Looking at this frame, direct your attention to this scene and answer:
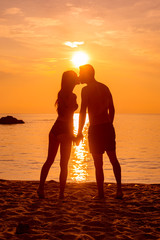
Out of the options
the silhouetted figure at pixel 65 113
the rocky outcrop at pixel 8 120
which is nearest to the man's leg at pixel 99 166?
the silhouetted figure at pixel 65 113

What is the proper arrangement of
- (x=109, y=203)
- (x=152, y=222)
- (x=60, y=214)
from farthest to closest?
(x=109, y=203), (x=60, y=214), (x=152, y=222)

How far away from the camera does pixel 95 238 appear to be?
163 inches

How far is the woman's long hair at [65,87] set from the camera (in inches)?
238

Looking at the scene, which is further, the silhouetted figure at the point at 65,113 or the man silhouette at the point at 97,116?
the man silhouette at the point at 97,116

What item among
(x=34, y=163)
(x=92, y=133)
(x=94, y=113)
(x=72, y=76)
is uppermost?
(x=72, y=76)

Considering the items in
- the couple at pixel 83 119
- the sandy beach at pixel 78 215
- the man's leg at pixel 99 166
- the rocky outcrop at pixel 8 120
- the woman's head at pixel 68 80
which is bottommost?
the sandy beach at pixel 78 215

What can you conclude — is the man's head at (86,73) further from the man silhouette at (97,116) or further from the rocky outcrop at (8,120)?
the rocky outcrop at (8,120)

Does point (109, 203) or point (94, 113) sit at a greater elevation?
point (94, 113)

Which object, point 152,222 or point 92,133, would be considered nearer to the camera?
point 152,222

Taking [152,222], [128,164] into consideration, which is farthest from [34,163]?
[152,222]

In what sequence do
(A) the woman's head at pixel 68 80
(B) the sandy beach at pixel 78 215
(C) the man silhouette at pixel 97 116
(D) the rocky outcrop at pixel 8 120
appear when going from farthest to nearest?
(D) the rocky outcrop at pixel 8 120 → (C) the man silhouette at pixel 97 116 → (A) the woman's head at pixel 68 80 → (B) the sandy beach at pixel 78 215

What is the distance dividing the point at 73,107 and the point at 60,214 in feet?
6.74

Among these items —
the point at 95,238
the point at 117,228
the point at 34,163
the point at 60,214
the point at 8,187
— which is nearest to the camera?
the point at 95,238

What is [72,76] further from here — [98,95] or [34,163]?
[34,163]
